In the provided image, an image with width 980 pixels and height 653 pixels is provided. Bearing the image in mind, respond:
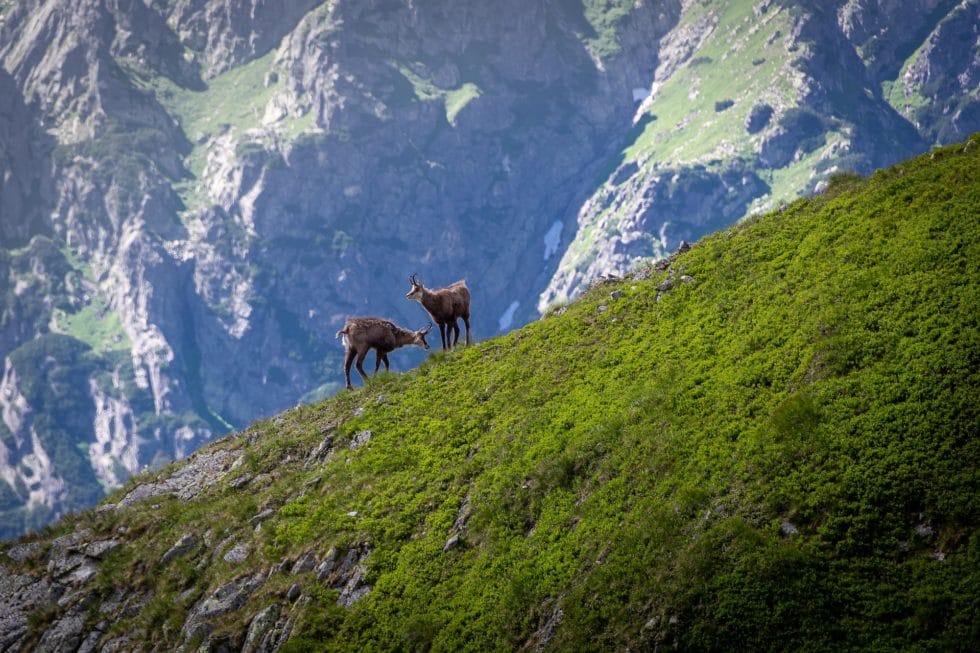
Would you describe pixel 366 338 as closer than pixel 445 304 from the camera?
Yes

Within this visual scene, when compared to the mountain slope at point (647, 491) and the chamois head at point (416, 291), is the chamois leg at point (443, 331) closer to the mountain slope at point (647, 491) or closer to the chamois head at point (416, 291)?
the chamois head at point (416, 291)

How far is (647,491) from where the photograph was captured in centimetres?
2047

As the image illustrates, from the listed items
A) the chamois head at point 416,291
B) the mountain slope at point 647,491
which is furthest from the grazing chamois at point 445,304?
the mountain slope at point 647,491

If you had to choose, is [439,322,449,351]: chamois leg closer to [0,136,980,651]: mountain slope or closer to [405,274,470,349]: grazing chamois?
[405,274,470,349]: grazing chamois

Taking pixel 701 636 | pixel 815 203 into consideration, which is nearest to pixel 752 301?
pixel 815 203

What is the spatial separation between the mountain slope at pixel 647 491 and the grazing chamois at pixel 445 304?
240 inches

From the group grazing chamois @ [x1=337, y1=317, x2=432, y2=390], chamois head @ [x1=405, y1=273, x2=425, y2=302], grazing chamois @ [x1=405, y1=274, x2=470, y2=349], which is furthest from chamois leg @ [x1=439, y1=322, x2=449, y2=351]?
chamois head @ [x1=405, y1=273, x2=425, y2=302]

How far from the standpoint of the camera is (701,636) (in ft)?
55.2

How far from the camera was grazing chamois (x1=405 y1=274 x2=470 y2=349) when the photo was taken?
1463 inches

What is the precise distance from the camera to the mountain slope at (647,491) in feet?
56.3

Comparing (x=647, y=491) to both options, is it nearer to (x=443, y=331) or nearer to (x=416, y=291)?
(x=416, y=291)

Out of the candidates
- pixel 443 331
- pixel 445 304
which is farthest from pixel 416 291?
pixel 443 331

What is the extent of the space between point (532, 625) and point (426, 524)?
5.21 m

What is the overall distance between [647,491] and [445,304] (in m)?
18.8
